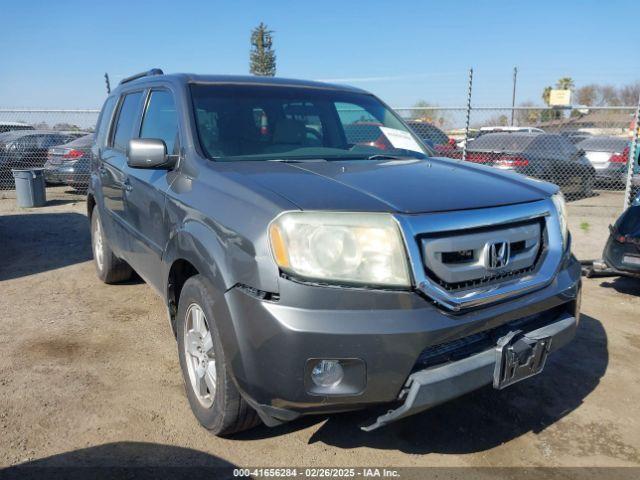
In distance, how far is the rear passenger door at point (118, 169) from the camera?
13.5ft

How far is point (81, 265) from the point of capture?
20.2ft

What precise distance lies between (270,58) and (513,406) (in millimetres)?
56379

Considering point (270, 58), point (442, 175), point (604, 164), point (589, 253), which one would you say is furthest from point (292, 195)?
point (270, 58)

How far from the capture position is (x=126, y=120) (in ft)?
14.5

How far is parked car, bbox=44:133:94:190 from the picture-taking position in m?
11.1

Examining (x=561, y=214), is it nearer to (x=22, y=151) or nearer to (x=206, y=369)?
(x=206, y=369)

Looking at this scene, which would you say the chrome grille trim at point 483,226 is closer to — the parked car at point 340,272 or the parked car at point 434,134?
the parked car at point 340,272

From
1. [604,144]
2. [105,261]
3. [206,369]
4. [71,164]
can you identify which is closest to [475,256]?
[206,369]

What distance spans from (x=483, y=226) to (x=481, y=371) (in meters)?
0.63

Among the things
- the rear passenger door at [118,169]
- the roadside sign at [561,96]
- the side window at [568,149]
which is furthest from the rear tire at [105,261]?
the roadside sign at [561,96]

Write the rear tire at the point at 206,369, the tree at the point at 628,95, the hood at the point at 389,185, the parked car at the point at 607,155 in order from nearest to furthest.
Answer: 1. the hood at the point at 389,185
2. the rear tire at the point at 206,369
3. the parked car at the point at 607,155
4. the tree at the point at 628,95

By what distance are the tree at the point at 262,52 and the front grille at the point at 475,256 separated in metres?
55.2

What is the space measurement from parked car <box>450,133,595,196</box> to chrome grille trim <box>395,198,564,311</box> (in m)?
7.77

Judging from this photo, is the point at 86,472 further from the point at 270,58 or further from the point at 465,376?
the point at 270,58
